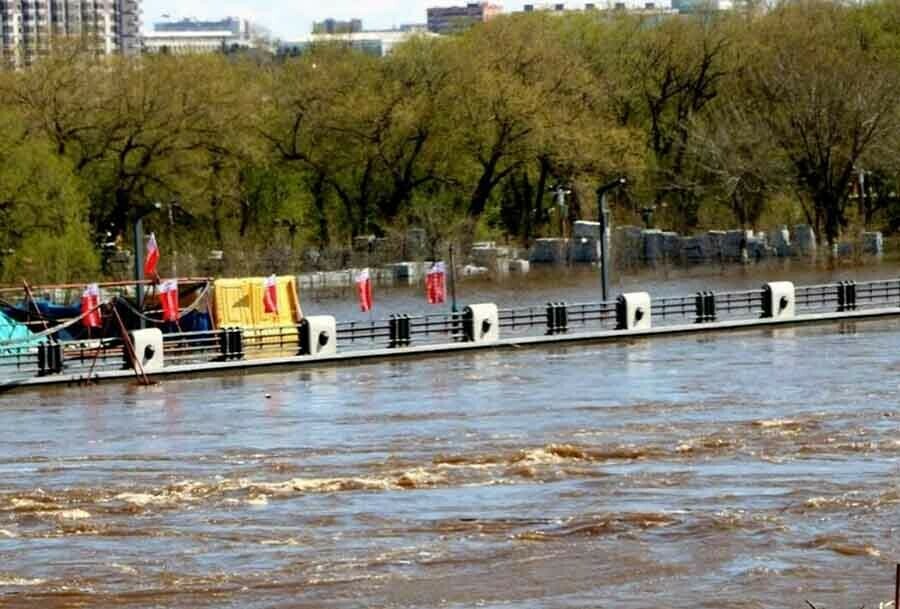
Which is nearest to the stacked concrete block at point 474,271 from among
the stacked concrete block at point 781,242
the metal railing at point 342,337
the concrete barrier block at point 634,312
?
the stacked concrete block at point 781,242

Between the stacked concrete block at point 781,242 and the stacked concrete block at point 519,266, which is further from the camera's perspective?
the stacked concrete block at point 781,242

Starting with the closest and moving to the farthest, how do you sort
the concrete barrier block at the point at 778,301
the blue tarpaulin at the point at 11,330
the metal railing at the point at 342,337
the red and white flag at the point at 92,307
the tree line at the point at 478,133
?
the metal railing at the point at 342,337
the blue tarpaulin at the point at 11,330
the red and white flag at the point at 92,307
the concrete barrier block at the point at 778,301
the tree line at the point at 478,133

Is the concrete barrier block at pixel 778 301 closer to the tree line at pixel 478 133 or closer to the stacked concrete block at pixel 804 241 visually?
the tree line at pixel 478 133

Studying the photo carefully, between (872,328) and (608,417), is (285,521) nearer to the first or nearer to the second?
(608,417)

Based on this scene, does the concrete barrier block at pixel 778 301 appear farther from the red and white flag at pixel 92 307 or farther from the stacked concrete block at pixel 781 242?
the stacked concrete block at pixel 781 242

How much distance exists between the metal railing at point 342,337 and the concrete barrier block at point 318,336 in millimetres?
124

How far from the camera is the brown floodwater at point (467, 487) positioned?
27.5 meters

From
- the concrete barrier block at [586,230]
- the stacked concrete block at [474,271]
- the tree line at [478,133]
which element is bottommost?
the stacked concrete block at [474,271]

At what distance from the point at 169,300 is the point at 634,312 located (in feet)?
41.4

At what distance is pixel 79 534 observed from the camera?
1253 inches

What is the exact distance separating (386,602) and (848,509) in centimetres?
842

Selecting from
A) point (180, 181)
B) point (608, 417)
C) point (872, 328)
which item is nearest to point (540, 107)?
point (180, 181)

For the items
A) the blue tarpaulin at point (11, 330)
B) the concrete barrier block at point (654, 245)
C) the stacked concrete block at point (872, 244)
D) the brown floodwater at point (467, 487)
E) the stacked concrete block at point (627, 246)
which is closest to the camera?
the brown floodwater at point (467, 487)

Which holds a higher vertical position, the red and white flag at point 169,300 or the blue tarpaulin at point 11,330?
the red and white flag at point 169,300
